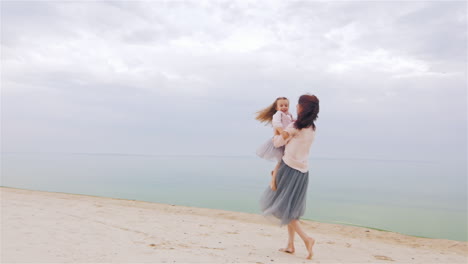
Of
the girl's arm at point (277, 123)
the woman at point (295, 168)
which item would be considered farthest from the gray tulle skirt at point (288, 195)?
the girl's arm at point (277, 123)

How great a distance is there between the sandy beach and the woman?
570 millimetres

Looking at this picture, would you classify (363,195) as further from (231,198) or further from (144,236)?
(144,236)

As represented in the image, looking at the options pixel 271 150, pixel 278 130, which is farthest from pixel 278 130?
pixel 271 150

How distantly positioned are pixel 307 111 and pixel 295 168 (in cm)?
77

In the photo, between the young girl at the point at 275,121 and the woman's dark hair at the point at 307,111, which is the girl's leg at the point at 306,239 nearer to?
the young girl at the point at 275,121

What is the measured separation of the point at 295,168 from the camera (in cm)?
481

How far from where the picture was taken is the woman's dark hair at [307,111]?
464cm

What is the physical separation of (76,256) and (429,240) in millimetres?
6809

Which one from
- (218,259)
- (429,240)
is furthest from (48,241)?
(429,240)

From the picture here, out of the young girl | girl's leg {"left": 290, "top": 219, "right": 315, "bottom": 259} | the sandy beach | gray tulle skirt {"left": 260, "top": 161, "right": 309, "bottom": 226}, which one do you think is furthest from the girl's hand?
the sandy beach

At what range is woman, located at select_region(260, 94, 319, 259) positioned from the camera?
4.66m

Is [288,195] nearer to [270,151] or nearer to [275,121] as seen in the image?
[270,151]

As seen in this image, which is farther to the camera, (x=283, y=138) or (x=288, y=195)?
(x=288, y=195)

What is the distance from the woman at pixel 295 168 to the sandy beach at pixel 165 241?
0.57m
